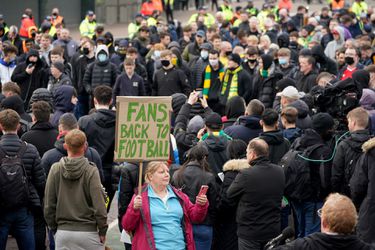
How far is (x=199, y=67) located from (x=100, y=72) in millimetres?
1702

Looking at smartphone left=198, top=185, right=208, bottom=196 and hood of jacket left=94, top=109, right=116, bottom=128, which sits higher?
hood of jacket left=94, top=109, right=116, bottom=128

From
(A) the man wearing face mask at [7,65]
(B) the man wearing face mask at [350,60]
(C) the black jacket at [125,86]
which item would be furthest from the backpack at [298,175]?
(A) the man wearing face mask at [7,65]

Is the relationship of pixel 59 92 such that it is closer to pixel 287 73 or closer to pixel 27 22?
pixel 287 73

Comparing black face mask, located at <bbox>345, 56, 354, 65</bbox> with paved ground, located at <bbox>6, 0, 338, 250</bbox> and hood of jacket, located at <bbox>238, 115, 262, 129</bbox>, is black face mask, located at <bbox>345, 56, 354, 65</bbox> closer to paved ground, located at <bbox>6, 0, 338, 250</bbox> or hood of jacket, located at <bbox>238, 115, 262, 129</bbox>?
paved ground, located at <bbox>6, 0, 338, 250</bbox>

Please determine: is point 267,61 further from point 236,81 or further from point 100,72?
point 100,72

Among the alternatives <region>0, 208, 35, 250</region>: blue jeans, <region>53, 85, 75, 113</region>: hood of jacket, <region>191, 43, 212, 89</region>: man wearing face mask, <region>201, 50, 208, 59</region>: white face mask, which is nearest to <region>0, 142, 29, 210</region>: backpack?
<region>0, 208, 35, 250</region>: blue jeans

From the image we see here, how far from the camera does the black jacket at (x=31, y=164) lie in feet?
32.4

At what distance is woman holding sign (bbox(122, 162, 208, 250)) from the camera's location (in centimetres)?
864

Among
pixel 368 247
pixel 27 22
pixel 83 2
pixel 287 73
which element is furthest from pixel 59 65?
pixel 83 2

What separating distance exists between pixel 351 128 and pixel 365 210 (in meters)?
1.11

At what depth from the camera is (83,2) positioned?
38500 mm

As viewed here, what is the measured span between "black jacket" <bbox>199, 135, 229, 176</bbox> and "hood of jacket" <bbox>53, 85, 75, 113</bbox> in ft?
10.6

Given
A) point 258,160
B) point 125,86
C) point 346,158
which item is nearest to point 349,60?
point 125,86

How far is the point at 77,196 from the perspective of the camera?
906cm
